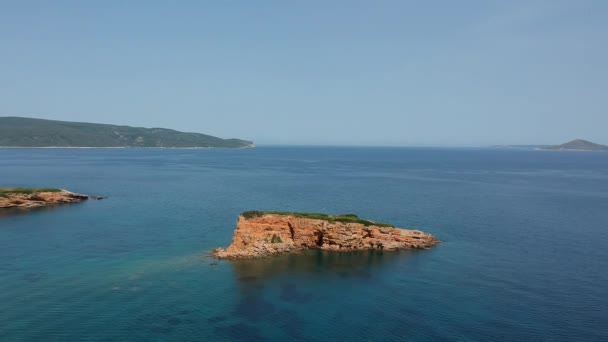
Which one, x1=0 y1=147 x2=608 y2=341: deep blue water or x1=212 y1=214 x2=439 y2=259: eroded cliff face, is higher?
x1=212 y1=214 x2=439 y2=259: eroded cliff face

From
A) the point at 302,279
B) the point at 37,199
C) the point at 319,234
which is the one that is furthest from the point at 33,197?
the point at 302,279

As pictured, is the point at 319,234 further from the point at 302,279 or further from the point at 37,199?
the point at 37,199

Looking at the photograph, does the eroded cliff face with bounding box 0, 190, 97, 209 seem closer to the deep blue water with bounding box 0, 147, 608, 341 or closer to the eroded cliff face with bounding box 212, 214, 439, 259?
the deep blue water with bounding box 0, 147, 608, 341

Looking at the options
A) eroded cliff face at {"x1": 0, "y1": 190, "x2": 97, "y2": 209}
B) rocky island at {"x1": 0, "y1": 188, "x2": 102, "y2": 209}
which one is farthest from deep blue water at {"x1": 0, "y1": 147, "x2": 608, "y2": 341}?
rocky island at {"x1": 0, "y1": 188, "x2": 102, "y2": 209}

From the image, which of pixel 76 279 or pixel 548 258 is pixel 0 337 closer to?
pixel 76 279

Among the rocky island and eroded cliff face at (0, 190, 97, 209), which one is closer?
eroded cliff face at (0, 190, 97, 209)

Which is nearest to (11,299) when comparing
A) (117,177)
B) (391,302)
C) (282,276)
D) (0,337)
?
(0,337)

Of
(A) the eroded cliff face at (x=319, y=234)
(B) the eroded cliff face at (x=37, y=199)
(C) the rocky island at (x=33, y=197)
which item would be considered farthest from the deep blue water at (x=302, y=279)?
(C) the rocky island at (x=33, y=197)
